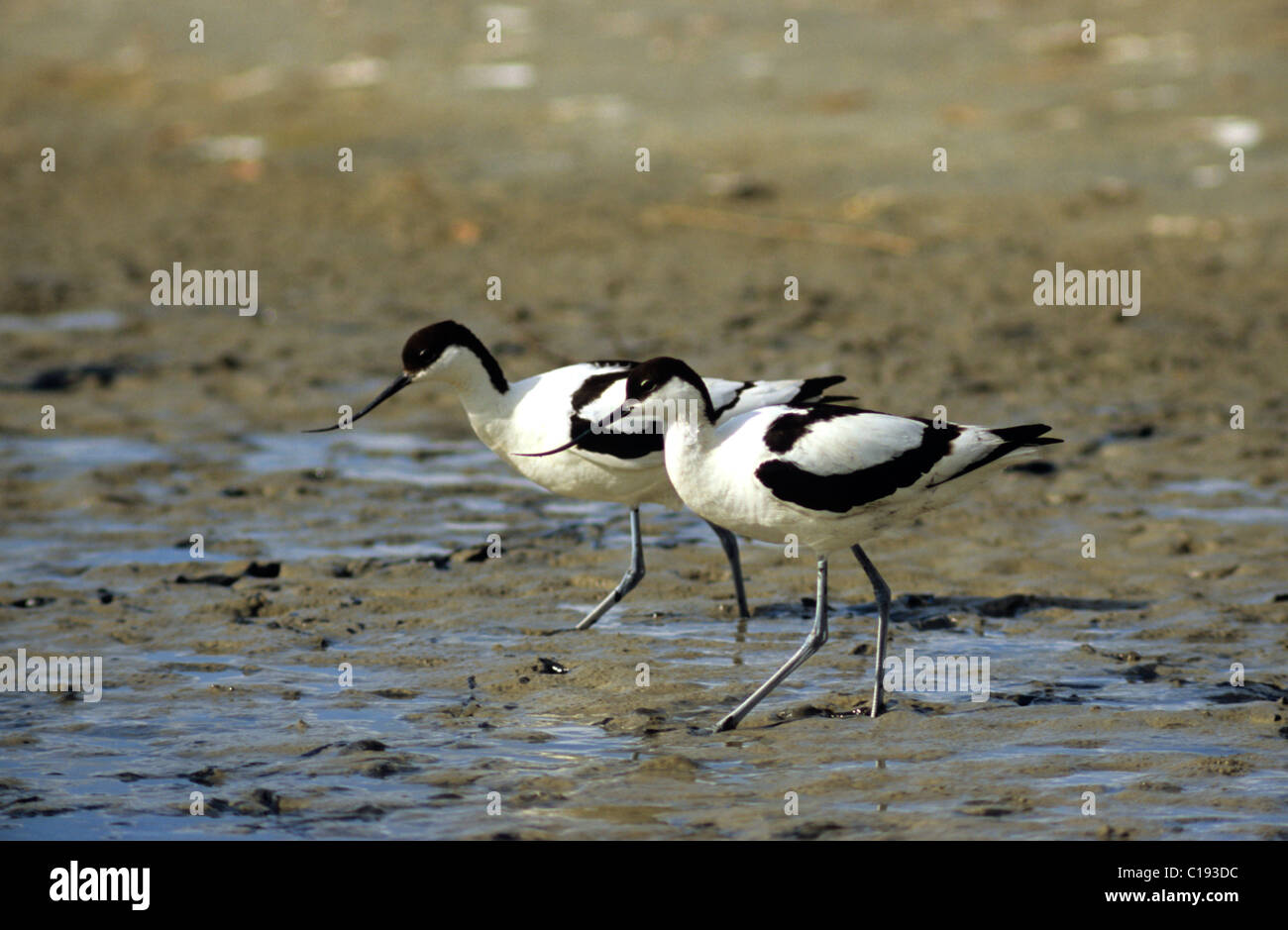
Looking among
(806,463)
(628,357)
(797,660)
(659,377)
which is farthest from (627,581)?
(628,357)

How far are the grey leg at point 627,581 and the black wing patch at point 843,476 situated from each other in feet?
4.46

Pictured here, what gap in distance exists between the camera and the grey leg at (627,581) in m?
6.87

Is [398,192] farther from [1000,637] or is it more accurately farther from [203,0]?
[1000,637]

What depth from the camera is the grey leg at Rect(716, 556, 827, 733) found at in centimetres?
573

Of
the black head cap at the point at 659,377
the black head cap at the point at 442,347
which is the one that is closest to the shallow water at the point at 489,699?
the black head cap at the point at 442,347

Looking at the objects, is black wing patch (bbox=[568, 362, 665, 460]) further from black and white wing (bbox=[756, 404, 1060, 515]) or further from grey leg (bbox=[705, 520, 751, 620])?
black and white wing (bbox=[756, 404, 1060, 515])

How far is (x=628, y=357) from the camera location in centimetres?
1050

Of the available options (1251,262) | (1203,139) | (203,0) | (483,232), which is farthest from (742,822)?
(203,0)

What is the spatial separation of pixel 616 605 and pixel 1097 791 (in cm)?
251

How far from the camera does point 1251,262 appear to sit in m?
11.8

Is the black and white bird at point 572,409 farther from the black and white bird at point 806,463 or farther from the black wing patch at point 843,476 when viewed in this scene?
the black wing patch at point 843,476

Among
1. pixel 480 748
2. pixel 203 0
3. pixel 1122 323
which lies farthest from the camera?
pixel 203 0

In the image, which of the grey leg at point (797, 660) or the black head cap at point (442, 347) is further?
the black head cap at point (442, 347)

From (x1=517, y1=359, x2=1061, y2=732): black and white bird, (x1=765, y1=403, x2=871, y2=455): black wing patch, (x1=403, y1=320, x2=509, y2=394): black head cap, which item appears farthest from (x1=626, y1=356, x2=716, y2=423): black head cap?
(x1=403, y1=320, x2=509, y2=394): black head cap
